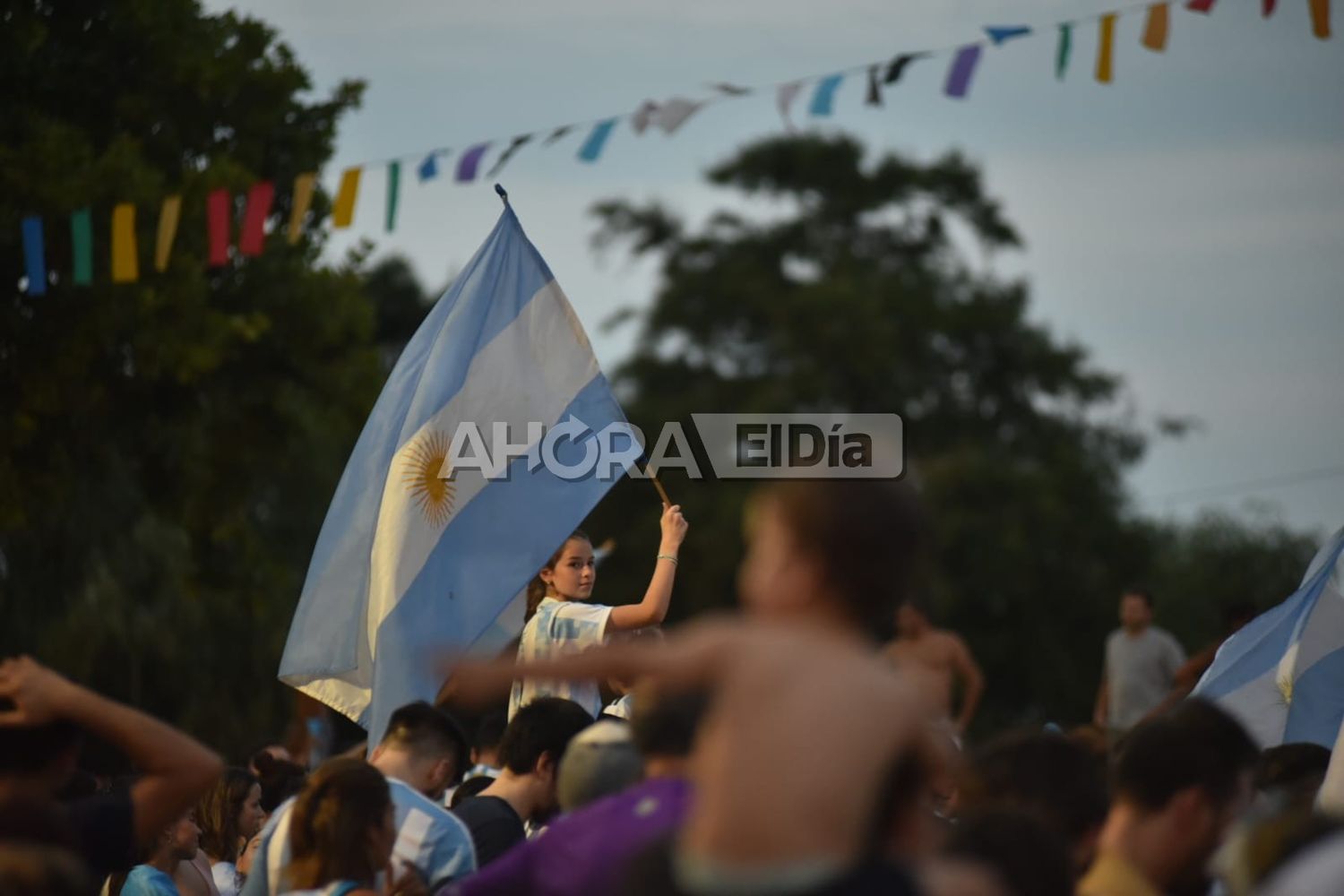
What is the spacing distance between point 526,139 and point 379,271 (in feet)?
121

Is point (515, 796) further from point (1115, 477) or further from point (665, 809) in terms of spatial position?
point (1115, 477)

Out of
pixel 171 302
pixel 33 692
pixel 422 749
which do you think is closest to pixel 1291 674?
pixel 422 749

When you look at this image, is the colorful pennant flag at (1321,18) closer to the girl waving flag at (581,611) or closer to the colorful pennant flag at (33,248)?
the girl waving flag at (581,611)

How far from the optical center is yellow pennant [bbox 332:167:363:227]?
11133 millimetres

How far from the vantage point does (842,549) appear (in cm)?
287

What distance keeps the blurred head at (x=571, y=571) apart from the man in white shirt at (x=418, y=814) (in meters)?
1.94

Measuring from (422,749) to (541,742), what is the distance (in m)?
0.37

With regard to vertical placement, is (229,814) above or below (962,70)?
below

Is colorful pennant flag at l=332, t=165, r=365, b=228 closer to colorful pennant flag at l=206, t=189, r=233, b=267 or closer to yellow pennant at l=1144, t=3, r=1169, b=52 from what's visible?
colorful pennant flag at l=206, t=189, r=233, b=267

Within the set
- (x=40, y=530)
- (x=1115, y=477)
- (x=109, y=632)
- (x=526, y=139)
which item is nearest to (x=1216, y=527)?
(x=1115, y=477)

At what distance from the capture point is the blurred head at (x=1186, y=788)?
4.12 meters

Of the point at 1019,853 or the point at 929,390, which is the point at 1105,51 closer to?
the point at 1019,853

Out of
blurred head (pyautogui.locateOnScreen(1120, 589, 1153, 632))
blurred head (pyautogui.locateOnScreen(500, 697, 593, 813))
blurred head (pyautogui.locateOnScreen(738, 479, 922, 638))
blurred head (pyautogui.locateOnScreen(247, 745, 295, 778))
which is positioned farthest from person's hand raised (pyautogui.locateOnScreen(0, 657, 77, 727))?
blurred head (pyautogui.locateOnScreen(1120, 589, 1153, 632))

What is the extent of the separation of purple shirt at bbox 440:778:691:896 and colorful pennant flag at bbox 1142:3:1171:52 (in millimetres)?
6174
